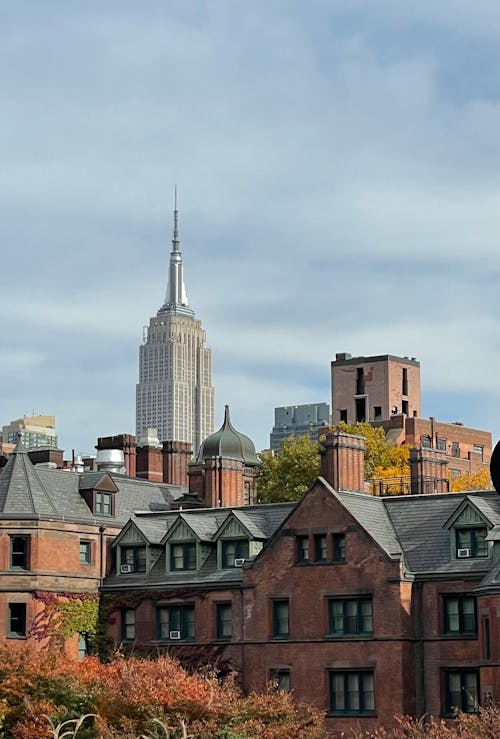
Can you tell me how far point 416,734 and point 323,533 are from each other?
2224cm

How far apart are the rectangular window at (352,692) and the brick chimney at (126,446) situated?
3356cm

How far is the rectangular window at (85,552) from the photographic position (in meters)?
79.6

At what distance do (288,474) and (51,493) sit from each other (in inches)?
1415

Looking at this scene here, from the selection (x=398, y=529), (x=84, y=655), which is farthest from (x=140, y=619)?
(x=398, y=529)

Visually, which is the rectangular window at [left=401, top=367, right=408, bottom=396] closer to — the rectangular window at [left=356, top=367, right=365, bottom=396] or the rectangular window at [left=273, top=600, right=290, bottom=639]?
the rectangular window at [left=356, top=367, right=365, bottom=396]

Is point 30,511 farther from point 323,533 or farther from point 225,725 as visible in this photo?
point 225,725

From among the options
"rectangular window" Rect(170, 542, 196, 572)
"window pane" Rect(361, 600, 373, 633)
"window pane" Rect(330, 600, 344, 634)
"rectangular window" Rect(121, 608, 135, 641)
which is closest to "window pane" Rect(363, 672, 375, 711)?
"window pane" Rect(361, 600, 373, 633)

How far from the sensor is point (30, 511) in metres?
77.8

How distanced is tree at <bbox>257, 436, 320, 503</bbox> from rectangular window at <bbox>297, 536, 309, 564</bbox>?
120ft

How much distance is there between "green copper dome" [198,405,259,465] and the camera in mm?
90750

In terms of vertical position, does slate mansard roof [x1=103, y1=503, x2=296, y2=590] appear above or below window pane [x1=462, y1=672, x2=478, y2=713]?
above

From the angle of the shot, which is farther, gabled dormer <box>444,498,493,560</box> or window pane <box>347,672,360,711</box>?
gabled dormer <box>444,498,493,560</box>

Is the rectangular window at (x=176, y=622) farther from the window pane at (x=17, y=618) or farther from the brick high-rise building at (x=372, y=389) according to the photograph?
the brick high-rise building at (x=372, y=389)

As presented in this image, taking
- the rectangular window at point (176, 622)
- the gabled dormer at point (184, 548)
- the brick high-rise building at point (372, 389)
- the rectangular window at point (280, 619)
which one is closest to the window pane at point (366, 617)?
the rectangular window at point (280, 619)
